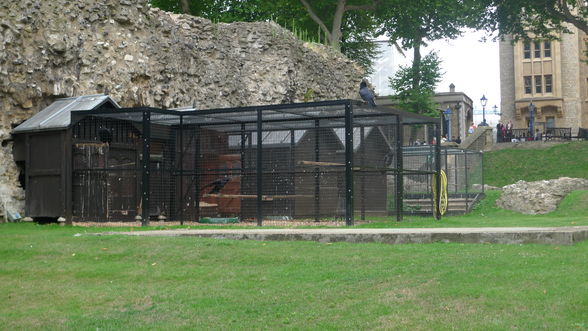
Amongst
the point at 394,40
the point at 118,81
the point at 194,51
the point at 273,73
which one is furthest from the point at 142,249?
the point at 394,40

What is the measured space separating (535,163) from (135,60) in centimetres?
2817

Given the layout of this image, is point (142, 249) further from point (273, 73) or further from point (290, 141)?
point (273, 73)

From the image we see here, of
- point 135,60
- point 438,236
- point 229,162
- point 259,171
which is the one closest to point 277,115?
point 259,171

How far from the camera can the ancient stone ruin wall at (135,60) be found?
22.2 meters

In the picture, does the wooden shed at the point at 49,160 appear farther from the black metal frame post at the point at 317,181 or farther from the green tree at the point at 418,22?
the green tree at the point at 418,22

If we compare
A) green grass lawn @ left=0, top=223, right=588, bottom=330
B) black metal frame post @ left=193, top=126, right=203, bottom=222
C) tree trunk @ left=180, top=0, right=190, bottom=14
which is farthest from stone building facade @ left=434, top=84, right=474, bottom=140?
green grass lawn @ left=0, top=223, right=588, bottom=330

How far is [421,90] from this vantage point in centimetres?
5319

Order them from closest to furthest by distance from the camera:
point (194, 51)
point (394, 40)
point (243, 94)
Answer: point (194, 51) < point (243, 94) < point (394, 40)

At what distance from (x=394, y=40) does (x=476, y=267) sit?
4988 centimetres

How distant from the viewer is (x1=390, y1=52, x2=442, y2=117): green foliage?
52.5 metres

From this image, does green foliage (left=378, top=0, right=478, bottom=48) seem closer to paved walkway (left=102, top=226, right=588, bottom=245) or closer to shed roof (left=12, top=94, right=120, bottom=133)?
shed roof (left=12, top=94, right=120, bottom=133)

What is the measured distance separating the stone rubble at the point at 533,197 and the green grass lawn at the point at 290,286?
17.2 metres

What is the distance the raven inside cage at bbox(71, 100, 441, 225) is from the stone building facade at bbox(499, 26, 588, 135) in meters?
63.4

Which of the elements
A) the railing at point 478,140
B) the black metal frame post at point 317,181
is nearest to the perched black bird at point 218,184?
the black metal frame post at point 317,181
